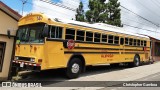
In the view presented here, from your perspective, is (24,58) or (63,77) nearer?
(24,58)

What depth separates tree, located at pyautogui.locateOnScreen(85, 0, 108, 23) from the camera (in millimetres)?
38500

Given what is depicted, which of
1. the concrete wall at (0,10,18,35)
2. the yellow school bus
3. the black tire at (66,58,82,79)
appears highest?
the concrete wall at (0,10,18,35)

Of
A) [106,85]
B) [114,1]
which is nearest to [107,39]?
[106,85]

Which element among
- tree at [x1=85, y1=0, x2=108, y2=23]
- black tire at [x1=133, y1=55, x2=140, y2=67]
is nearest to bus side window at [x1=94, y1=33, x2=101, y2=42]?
black tire at [x1=133, y1=55, x2=140, y2=67]

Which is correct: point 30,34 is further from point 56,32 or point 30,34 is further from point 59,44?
point 59,44

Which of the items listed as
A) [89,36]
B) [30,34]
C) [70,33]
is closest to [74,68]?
[70,33]

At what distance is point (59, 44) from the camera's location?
10500 millimetres

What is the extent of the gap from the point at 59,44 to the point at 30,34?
1430mm

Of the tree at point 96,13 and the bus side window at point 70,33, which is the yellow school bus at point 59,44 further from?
the tree at point 96,13

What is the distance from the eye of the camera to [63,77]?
1173cm

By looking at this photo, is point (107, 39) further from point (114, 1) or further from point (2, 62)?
point (114, 1)

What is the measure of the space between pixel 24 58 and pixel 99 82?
366cm

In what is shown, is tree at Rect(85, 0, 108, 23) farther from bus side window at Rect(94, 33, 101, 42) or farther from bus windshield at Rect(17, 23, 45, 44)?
bus windshield at Rect(17, 23, 45, 44)

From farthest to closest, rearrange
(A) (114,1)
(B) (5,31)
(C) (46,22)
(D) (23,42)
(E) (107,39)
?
(A) (114,1)
(E) (107,39)
(B) (5,31)
(D) (23,42)
(C) (46,22)
